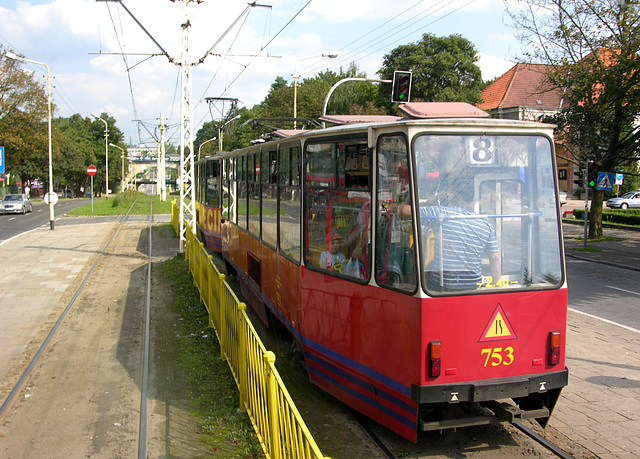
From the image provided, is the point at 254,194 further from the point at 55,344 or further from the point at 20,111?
the point at 20,111

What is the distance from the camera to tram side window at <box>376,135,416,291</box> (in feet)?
15.4

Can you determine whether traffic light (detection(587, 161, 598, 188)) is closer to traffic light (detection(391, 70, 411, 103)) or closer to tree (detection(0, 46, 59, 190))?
traffic light (detection(391, 70, 411, 103))

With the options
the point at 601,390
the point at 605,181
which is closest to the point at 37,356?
the point at 601,390

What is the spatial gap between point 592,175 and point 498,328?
17.0 metres

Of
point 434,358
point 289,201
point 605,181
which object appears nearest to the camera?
point 434,358

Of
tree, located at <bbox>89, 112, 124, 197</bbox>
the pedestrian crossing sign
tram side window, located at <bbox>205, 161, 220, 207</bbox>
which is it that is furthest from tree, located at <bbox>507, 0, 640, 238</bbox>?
tree, located at <bbox>89, 112, 124, 197</bbox>

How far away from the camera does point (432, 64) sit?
1866 inches

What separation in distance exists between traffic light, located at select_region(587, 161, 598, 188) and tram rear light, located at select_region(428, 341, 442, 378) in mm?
17419

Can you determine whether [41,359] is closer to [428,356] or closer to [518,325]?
[428,356]

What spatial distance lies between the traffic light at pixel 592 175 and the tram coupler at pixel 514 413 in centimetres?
1662

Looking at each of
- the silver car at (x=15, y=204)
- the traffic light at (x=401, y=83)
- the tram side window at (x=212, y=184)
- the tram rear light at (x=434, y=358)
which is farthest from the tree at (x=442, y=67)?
the tram rear light at (x=434, y=358)

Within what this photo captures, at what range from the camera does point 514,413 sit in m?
4.92

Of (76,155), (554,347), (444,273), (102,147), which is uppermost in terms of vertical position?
(102,147)

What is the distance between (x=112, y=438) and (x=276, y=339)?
3.41 m
